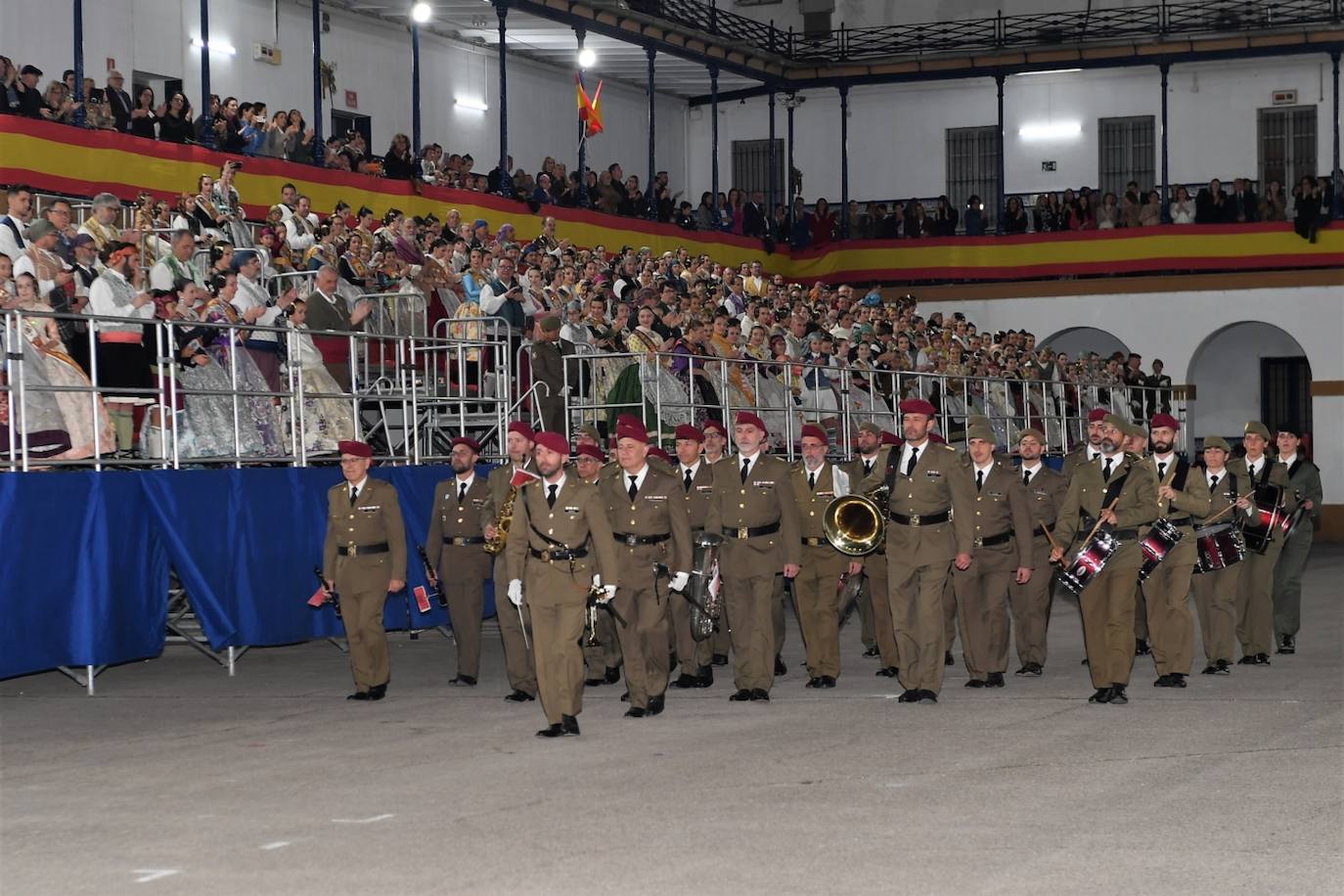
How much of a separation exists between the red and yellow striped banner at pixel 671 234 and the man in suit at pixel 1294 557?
44.6 ft

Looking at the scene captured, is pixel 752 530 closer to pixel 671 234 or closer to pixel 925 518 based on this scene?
pixel 925 518

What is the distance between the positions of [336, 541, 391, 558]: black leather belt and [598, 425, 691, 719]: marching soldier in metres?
1.73

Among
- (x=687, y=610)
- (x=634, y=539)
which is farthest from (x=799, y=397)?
(x=634, y=539)

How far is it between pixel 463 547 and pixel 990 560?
14.2ft

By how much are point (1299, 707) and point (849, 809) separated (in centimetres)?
506

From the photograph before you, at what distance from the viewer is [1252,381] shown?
41000mm

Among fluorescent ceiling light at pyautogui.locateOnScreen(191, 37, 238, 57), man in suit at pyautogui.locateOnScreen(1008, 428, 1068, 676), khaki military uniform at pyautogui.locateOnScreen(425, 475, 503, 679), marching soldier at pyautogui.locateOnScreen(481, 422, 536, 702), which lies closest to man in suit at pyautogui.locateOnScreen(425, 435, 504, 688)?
khaki military uniform at pyautogui.locateOnScreen(425, 475, 503, 679)

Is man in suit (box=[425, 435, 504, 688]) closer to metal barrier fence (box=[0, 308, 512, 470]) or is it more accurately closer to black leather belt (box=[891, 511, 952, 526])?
metal barrier fence (box=[0, 308, 512, 470])

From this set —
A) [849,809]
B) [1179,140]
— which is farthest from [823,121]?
[849,809]

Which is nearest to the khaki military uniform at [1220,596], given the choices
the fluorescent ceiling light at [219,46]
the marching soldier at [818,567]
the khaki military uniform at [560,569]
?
the marching soldier at [818,567]

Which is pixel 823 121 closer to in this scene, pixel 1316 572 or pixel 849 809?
pixel 1316 572

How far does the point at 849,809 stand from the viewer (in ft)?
29.2

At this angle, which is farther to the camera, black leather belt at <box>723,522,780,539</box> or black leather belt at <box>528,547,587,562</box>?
black leather belt at <box>723,522,780,539</box>

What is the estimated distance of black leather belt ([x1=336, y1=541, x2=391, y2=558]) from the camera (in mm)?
13609
